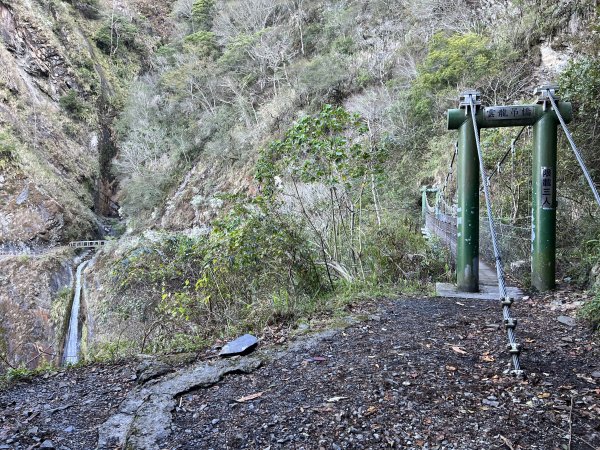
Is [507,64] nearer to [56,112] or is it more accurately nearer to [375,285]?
[375,285]

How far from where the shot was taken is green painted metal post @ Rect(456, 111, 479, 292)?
427 centimetres

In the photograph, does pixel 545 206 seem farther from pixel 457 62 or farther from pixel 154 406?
pixel 457 62

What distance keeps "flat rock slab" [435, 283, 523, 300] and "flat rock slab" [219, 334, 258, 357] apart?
7.16ft

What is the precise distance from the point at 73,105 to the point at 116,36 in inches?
414

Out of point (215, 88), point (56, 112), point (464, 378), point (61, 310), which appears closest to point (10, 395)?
point (464, 378)

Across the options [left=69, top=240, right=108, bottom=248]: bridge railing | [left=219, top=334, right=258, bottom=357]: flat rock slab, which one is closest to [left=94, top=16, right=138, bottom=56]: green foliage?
[left=69, top=240, right=108, bottom=248]: bridge railing

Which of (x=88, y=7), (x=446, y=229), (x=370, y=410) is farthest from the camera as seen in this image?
(x=88, y=7)

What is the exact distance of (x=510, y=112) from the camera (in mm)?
4199

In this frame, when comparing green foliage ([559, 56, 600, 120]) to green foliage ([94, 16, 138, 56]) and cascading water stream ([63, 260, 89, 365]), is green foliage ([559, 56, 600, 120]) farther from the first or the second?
green foliage ([94, 16, 138, 56])

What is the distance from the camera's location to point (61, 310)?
594 inches

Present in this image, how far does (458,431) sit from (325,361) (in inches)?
40.6

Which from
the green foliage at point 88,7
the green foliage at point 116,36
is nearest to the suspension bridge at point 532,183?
the green foliage at point 116,36

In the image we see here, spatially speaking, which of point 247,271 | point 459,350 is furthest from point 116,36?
point 459,350

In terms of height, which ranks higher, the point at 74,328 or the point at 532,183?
the point at 532,183
